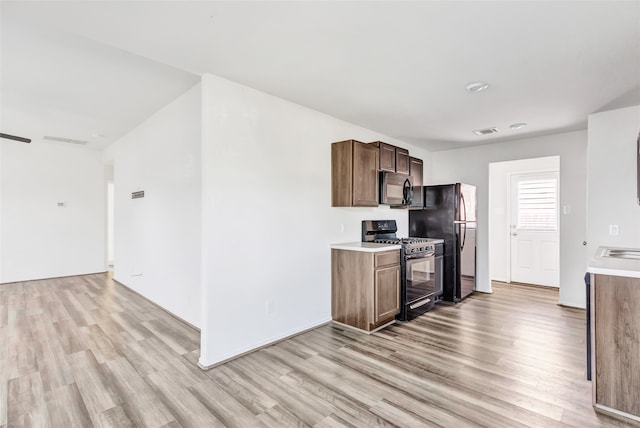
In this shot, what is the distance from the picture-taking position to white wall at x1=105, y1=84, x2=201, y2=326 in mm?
3344

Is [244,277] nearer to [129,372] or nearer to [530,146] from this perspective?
[129,372]

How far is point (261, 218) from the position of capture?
3002 mm

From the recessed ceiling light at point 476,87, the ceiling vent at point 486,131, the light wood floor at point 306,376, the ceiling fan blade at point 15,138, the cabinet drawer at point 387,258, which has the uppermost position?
the ceiling fan blade at point 15,138

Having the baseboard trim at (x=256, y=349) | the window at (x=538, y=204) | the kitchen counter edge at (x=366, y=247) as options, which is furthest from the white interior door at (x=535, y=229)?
the baseboard trim at (x=256, y=349)

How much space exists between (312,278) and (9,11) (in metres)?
3.13

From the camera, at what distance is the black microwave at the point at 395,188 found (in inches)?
160

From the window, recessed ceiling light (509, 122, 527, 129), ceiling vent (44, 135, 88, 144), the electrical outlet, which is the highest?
ceiling vent (44, 135, 88, 144)

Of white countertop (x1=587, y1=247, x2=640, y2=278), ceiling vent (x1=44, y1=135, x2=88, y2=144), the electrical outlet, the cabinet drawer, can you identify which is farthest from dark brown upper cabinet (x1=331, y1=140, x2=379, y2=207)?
ceiling vent (x1=44, y1=135, x2=88, y2=144)

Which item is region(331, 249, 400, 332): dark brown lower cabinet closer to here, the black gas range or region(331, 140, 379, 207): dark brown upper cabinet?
the black gas range

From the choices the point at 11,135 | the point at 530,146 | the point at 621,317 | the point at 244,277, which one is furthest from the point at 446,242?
the point at 11,135

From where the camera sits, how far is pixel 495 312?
4070 millimetres

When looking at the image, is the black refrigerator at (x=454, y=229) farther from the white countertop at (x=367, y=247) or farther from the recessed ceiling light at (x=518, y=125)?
the white countertop at (x=367, y=247)

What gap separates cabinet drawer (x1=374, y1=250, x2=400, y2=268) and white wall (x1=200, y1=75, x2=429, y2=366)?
2.14 feet

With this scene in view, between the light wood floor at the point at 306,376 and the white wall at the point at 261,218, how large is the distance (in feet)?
0.89
